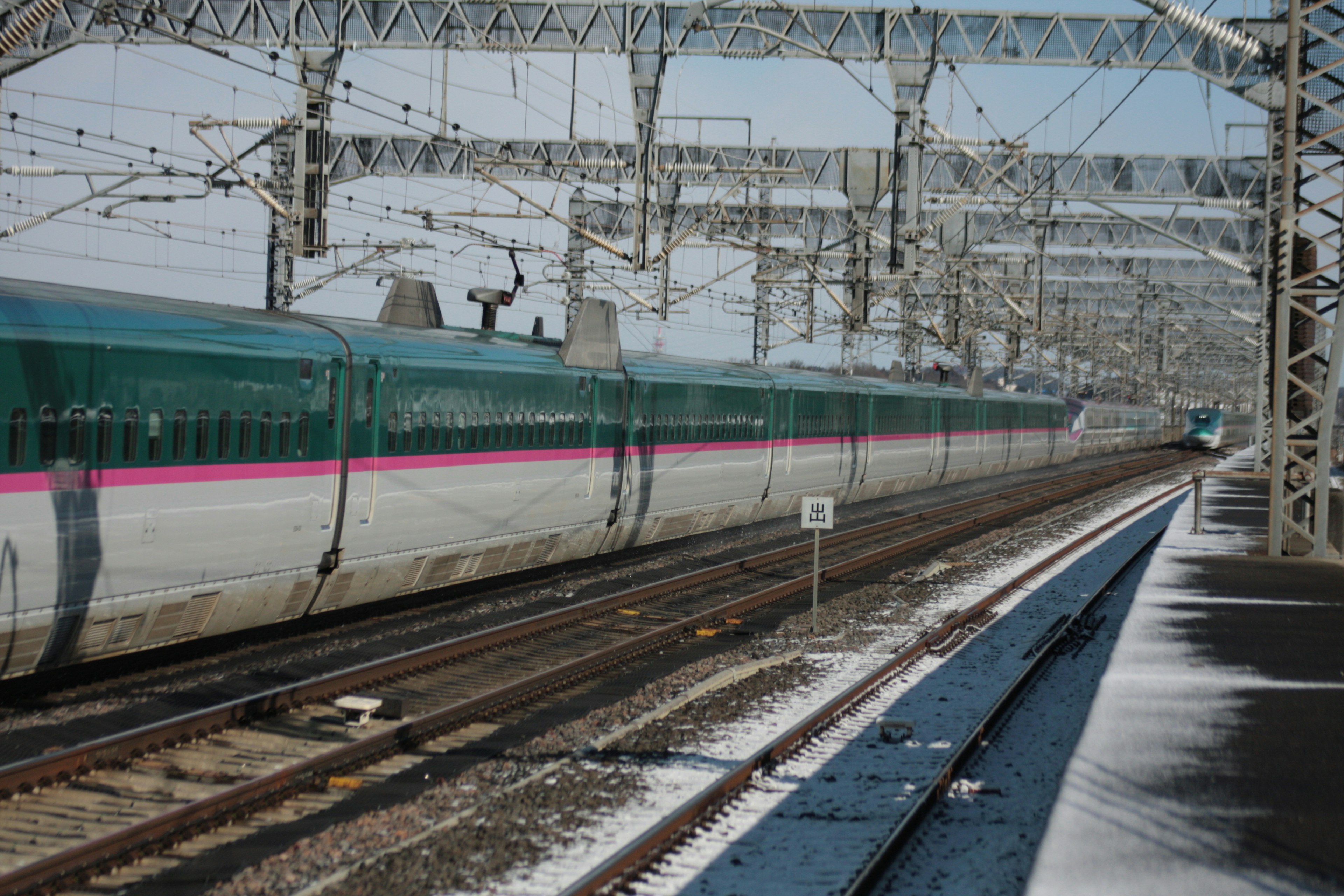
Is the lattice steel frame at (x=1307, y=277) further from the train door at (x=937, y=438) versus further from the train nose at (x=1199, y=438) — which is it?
the train nose at (x=1199, y=438)

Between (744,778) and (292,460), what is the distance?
212 inches

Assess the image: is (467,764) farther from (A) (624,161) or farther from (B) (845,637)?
(A) (624,161)

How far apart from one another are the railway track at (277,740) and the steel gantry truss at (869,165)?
19.5 feet

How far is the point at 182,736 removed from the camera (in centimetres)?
877

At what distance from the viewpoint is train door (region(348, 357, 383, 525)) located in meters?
12.3

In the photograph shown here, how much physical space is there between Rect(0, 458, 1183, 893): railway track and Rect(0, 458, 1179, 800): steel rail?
0.04ft

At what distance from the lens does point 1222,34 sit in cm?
2028

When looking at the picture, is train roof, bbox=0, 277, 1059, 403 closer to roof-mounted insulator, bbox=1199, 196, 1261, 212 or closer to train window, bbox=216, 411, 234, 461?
train window, bbox=216, 411, 234, 461

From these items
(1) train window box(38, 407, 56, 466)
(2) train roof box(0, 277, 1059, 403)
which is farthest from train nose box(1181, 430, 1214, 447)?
(1) train window box(38, 407, 56, 466)

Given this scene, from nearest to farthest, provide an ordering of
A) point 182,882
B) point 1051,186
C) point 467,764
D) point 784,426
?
point 182,882 → point 467,764 → point 784,426 → point 1051,186

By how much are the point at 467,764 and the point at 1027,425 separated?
147 feet

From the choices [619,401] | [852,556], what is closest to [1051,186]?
[852,556]

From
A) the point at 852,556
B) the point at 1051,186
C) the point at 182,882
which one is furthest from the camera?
the point at 1051,186

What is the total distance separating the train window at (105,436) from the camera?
9.40m
